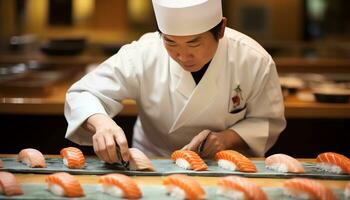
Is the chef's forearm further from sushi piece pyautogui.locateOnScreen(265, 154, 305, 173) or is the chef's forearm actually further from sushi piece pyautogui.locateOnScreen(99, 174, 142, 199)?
sushi piece pyautogui.locateOnScreen(99, 174, 142, 199)

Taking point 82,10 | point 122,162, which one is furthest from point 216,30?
point 82,10

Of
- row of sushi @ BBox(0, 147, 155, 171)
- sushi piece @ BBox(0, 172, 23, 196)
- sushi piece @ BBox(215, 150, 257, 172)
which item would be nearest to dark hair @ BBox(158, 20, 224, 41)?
sushi piece @ BBox(215, 150, 257, 172)

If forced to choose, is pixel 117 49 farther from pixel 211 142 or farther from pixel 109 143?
pixel 109 143

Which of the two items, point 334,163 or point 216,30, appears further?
point 216,30

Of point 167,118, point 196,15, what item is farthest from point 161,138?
point 196,15

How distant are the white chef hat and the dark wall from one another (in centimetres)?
162

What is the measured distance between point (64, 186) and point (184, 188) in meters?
0.42

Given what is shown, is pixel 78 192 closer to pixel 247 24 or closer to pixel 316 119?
pixel 316 119

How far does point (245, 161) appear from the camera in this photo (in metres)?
2.51

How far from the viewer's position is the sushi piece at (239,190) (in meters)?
2.10

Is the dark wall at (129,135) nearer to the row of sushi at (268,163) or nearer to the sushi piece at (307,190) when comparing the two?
the row of sushi at (268,163)

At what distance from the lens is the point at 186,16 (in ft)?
8.84

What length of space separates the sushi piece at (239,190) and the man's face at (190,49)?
2.22 ft

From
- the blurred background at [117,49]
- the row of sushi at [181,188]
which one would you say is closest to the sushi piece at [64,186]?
the row of sushi at [181,188]
